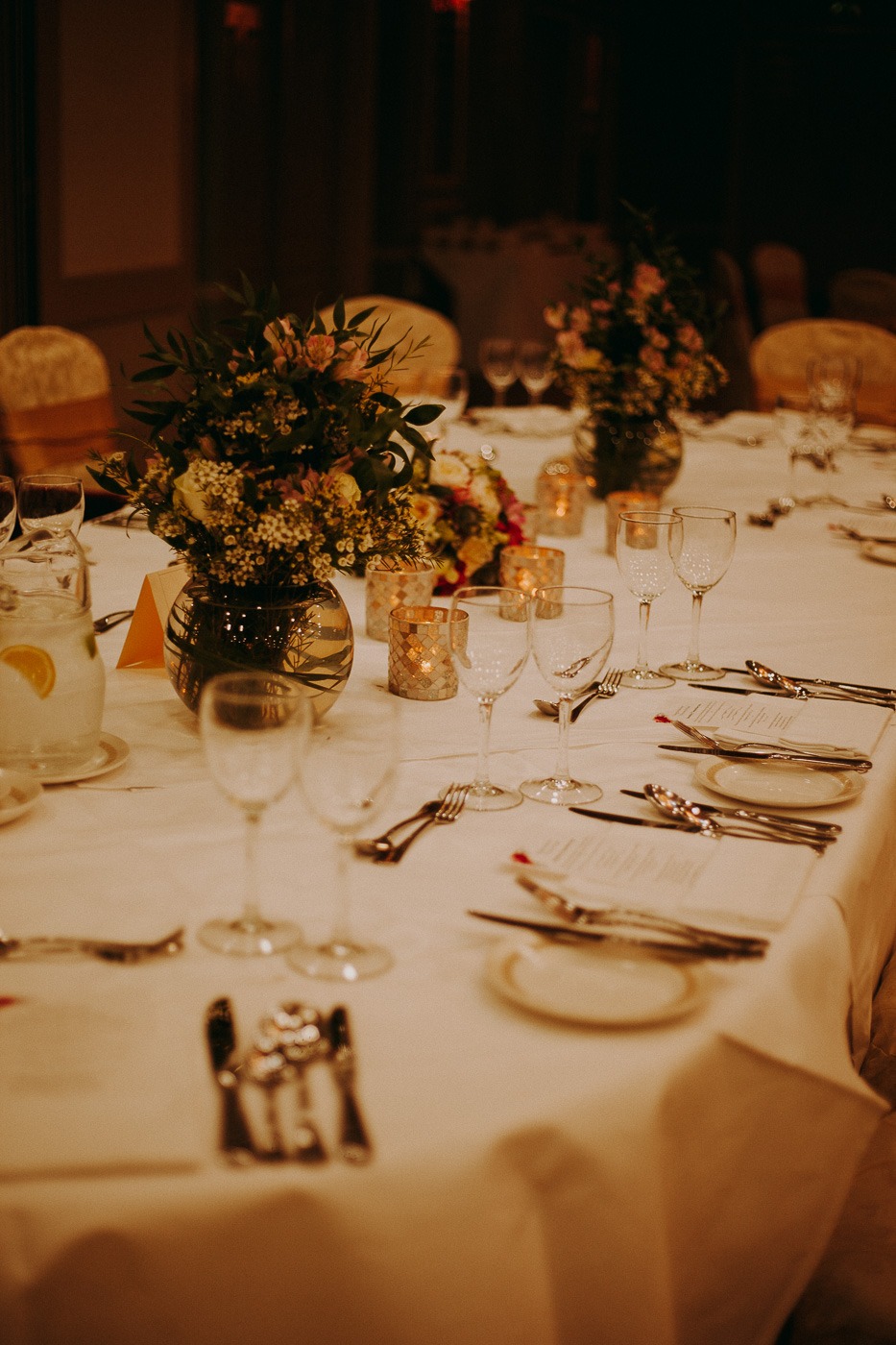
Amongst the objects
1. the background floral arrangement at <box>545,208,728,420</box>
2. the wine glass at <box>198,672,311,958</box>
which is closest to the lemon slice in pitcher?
the wine glass at <box>198,672,311,958</box>

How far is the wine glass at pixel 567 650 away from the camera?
1411mm

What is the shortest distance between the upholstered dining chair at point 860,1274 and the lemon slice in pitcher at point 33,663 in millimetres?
925

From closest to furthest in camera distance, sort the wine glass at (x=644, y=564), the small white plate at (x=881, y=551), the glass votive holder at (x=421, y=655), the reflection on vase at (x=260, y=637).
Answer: the reflection on vase at (x=260, y=637) < the glass votive holder at (x=421, y=655) < the wine glass at (x=644, y=564) < the small white plate at (x=881, y=551)

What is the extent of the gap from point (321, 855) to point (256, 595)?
0.35 metres

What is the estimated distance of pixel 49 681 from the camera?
138 centimetres

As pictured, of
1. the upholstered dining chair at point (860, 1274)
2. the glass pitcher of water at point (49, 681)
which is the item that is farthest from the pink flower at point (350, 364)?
the upholstered dining chair at point (860, 1274)

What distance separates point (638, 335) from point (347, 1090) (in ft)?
6.96

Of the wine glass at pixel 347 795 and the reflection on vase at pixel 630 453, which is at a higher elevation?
the reflection on vase at pixel 630 453

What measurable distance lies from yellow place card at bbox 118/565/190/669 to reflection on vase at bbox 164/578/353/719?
215 millimetres

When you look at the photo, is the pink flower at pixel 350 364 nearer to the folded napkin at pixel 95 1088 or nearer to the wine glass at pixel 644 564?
the wine glass at pixel 644 564

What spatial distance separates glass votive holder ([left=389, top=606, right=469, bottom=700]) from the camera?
1.71 meters

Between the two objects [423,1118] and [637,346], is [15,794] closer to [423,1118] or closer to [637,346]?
[423,1118]

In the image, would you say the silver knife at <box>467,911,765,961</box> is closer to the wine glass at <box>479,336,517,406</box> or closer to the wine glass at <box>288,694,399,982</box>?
the wine glass at <box>288,694,399,982</box>

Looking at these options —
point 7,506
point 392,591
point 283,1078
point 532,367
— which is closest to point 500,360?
point 532,367
